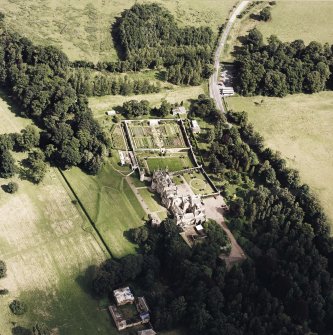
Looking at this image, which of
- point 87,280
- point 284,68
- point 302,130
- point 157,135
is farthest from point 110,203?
point 284,68

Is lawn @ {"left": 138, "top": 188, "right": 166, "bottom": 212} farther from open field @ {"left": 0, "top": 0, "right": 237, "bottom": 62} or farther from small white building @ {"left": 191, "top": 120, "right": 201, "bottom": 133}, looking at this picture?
open field @ {"left": 0, "top": 0, "right": 237, "bottom": 62}

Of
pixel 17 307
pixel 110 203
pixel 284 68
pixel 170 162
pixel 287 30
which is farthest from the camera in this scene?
pixel 287 30

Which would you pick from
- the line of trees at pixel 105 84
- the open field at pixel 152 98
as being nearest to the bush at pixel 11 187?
the open field at pixel 152 98

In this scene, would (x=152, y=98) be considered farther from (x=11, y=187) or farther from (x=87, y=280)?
(x=87, y=280)

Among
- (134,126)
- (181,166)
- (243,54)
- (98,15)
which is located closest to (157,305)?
(181,166)

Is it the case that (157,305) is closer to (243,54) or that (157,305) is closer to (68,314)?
(68,314)

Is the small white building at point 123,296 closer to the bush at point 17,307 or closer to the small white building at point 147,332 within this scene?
the small white building at point 147,332

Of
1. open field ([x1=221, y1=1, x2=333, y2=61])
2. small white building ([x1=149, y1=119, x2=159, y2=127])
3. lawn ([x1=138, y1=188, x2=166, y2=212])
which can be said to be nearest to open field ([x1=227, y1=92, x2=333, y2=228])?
small white building ([x1=149, y1=119, x2=159, y2=127])
